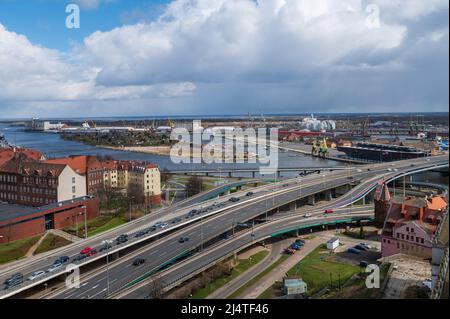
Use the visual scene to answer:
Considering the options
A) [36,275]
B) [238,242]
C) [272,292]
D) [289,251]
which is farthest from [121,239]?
[289,251]

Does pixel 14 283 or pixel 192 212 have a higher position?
pixel 192 212

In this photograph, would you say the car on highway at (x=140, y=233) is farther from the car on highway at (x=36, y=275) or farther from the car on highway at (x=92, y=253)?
the car on highway at (x=36, y=275)

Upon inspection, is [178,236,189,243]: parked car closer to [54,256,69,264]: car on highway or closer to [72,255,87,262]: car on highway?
[72,255,87,262]: car on highway

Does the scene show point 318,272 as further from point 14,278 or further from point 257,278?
point 14,278

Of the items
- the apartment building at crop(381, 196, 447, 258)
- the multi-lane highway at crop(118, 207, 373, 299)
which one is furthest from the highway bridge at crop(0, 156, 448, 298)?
the apartment building at crop(381, 196, 447, 258)

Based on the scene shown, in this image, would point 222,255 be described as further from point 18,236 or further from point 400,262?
point 18,236
